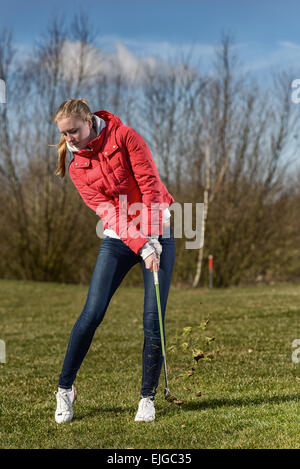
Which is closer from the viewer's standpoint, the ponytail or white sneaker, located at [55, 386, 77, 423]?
the ponytail

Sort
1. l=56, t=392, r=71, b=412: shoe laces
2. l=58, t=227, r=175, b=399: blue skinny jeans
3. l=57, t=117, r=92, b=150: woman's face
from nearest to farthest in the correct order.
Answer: l=57, t=117, r=92, b=150: woman's face
l=58, t=227, r=175, b=399: blue skinny jeans
l=56, t=392, r=71, b=412: shoe laces

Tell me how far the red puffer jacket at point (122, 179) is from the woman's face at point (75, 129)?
68mm

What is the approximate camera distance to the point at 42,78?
25047 mm

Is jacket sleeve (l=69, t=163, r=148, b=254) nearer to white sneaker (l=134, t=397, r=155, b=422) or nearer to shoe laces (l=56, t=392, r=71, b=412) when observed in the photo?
white sneaker (l=134, t=397, r=155, b=422)

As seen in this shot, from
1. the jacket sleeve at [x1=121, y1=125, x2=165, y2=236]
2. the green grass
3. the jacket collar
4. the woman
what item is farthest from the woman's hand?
the green grass

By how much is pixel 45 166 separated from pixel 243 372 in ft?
70.0

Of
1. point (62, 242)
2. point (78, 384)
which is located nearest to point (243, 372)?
point (78, 384)

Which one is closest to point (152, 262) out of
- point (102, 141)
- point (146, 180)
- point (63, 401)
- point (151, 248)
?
point (151, 248)

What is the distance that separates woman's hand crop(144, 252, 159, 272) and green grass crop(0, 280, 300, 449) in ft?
2.78

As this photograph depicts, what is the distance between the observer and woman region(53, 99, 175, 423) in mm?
3943

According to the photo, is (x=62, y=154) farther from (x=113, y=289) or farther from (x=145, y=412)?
(x=145, y=412)

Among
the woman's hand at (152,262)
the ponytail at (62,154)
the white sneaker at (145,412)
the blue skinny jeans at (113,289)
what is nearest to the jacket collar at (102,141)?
the ponytail at (62,154)

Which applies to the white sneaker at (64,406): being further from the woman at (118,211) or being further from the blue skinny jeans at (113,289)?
the blue skinny jeans at (113,289)
